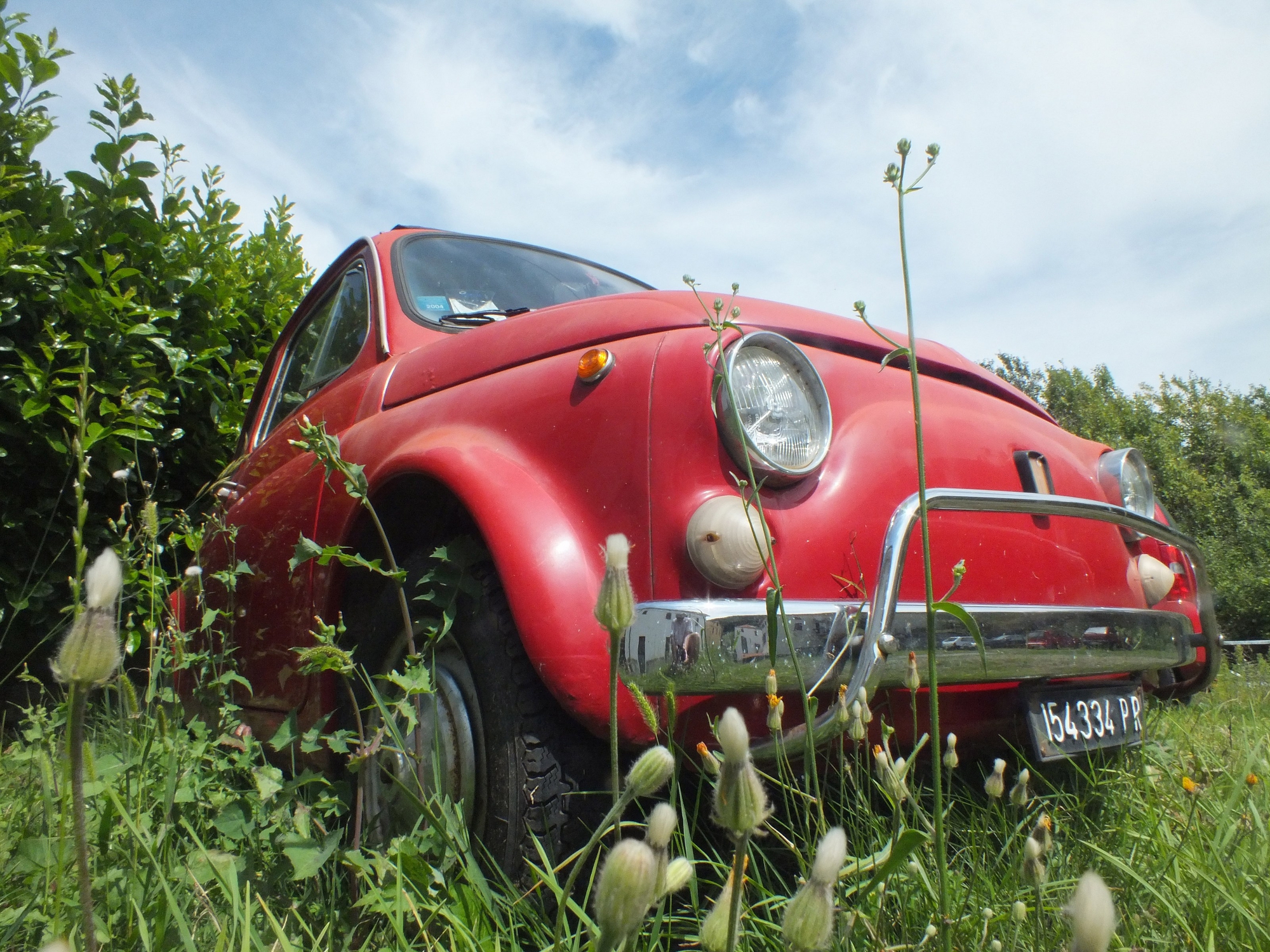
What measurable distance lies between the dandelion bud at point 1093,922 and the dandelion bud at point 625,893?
227 millimetres

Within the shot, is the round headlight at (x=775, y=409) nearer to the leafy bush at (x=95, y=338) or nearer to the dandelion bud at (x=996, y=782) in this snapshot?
the dandelion bud at (x=996, y=782)

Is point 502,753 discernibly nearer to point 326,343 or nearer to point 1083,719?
point 1083,719

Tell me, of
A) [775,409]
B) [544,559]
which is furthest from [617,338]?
[544,559]

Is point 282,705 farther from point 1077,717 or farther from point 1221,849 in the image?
point 1221,849

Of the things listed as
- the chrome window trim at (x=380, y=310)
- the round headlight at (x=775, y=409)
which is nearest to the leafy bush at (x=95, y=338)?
the chrome window trim at (x=380, y=310)

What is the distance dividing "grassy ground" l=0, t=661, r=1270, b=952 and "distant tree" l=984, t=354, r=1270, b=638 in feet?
68.1

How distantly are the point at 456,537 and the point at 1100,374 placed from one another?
38594mm

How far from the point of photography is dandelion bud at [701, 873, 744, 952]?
23.6 inches

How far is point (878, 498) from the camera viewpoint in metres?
1.55

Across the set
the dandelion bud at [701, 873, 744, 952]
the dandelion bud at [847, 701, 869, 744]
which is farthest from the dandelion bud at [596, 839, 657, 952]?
the dandelion bud at [847, 701, 869, 744]

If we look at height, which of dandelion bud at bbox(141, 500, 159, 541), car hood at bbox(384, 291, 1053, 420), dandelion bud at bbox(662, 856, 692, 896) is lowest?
dandelion bud at bbox(662, 856, 692, 896)

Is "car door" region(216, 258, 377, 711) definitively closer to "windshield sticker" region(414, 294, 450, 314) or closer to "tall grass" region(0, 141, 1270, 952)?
"windshield sticker" region(414, 294, 450, 314)

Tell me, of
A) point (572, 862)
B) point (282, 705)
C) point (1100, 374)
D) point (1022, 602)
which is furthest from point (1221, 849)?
point (1100, 374)

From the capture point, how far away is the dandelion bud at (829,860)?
0.52 meters
